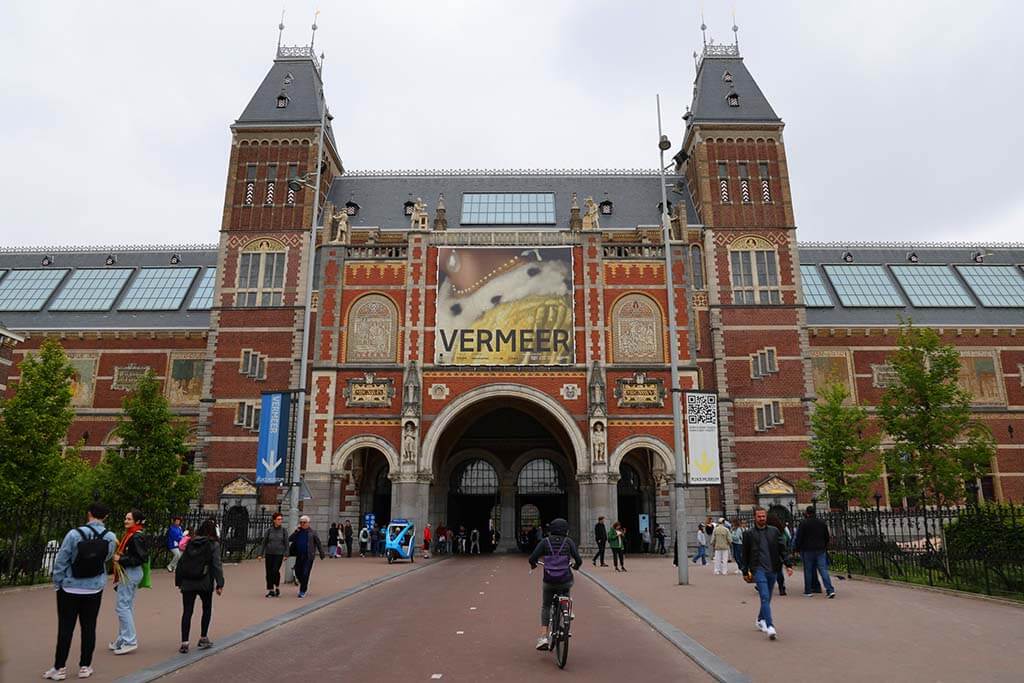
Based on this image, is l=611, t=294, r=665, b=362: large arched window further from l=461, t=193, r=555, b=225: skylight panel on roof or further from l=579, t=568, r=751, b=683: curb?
l=579, t=568, r=751, b=683: curb

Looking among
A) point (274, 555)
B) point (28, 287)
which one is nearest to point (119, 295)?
point (28, 287)

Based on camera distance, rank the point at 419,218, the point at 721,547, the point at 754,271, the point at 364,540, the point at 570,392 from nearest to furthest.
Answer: the point at 721,547
the point at 364,540
the point at 570,392
the point at 419,218
the point at 754,271

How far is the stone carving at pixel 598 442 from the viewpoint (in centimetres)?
3102

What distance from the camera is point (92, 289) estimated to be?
1853 inches

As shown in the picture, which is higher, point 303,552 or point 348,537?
point 303,552

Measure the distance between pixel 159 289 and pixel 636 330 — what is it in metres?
32.0

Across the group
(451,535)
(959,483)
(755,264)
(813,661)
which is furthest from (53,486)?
(755,264)

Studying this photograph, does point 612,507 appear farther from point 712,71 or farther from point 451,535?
point 712,71

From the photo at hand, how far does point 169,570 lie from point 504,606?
12.0 meters

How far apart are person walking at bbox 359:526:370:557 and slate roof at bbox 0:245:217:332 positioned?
17.9 meters

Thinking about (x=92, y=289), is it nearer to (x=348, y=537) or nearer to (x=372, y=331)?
(x=372, y=331)

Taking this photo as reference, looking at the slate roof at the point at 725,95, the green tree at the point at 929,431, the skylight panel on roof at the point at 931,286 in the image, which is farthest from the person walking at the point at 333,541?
the skylight panel on roof at the point at 931,286

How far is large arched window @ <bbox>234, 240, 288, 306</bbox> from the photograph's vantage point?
37.4m

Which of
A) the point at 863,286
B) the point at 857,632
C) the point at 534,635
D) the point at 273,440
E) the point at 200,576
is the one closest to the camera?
the point at 200,576
